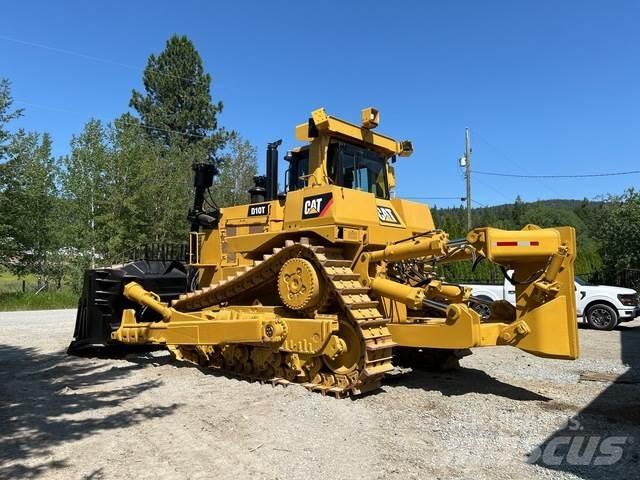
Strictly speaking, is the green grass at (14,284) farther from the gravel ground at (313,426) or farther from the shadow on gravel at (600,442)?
the shadow on gravel at (600,442)

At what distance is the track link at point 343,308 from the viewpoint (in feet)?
19.9

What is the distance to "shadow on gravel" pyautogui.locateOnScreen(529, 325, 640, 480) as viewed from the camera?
4.05 metres

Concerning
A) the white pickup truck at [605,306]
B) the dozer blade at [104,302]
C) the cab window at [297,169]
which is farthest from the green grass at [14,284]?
the white pickup truck at [605,306]

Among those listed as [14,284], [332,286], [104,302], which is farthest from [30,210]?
[332,286]

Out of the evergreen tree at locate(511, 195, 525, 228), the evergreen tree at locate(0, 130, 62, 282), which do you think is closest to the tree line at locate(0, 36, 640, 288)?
the evergreen tree at locate(0, 130, 62, 282)

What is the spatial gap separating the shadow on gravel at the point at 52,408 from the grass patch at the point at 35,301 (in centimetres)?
1376

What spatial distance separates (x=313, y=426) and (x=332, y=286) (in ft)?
5.60

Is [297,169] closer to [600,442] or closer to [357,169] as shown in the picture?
[357,169]

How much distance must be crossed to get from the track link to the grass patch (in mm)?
17161

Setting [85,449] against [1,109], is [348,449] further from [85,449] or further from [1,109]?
[1,109]

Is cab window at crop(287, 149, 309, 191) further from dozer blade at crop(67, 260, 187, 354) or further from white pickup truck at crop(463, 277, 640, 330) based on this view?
white pickup truck at crop(463, 277, 640, 330)

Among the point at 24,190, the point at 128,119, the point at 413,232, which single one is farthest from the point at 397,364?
the point at 128,119

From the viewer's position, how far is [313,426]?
5.14 m

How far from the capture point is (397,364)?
845 centimetres
